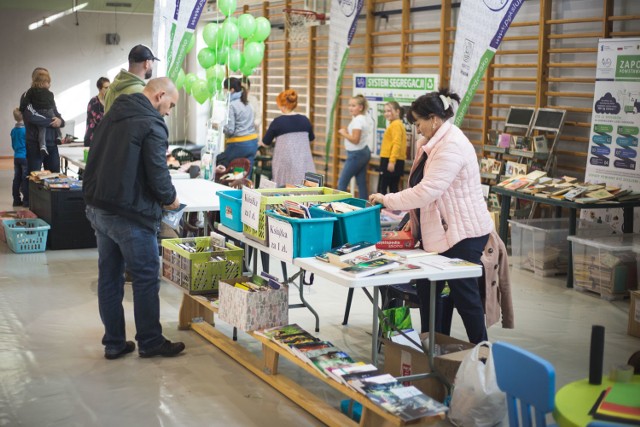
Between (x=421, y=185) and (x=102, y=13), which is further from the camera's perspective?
(x=102, y=13)

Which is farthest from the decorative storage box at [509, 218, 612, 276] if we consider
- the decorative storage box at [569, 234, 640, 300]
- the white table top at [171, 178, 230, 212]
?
the white table top at [171, 178, 230, 212]

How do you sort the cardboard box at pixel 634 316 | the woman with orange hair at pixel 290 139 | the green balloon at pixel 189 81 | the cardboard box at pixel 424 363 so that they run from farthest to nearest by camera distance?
the green balloon at pixel 189 81 < the woman with orange hair at pixel 290 139 < the cardboard box at pixel 634 316 < the cardboard box at pixel 424 363

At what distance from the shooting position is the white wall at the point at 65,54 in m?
16.3

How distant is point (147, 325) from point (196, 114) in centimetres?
1279

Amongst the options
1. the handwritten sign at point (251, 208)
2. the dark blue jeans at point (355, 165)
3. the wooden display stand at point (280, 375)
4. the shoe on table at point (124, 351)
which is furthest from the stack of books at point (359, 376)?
the dark blue jeans at point (355, 165)

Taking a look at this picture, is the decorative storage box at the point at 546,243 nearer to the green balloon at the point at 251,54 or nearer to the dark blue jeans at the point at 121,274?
the dark blue jeans at the point at 121,274

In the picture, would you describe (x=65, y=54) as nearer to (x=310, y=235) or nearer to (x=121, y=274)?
(x=121, y=274)

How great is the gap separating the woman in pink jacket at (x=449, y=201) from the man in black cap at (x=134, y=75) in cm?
168

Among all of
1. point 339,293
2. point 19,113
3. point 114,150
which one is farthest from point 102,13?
point 114,150

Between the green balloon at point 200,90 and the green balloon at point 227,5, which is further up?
the green balloon at point 227,5

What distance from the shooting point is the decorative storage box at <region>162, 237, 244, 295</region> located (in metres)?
4.80

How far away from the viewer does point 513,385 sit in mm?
2559

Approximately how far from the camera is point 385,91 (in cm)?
995

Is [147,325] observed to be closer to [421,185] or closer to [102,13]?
[421,185]
